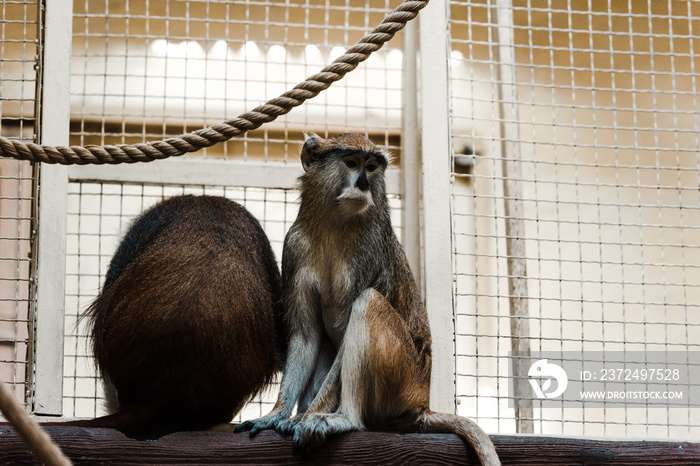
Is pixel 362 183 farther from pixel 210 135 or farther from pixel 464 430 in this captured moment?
pixel 464 430

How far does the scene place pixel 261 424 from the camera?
3361 millimetres

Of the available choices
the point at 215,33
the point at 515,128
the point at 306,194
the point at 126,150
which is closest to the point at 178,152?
the point at 126,150

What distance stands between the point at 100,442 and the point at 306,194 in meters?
1.57

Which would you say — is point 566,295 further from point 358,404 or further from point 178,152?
point 178,152

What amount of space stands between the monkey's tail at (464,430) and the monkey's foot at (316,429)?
14.5 inches

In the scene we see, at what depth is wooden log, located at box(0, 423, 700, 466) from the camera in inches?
122

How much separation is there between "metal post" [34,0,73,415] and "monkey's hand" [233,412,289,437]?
1.23 m

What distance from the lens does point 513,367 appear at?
4684 millimetres

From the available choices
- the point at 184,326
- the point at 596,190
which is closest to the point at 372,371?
the point at 184,326

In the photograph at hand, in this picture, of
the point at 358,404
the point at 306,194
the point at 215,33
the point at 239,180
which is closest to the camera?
the point at 358,404

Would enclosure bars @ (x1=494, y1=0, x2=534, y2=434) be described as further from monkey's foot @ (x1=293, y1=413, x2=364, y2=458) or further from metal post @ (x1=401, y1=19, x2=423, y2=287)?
monkey's foot @ (x1=293, y1=413, x2=364, y2=458)

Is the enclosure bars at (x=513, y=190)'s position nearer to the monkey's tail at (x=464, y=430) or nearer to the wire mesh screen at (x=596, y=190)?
the monkey's tail at (x=464, y=430)

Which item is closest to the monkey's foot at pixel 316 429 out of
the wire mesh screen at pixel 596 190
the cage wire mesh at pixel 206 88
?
the cage wire mesh at pixel 206 88

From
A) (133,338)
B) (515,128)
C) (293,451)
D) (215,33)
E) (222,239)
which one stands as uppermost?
(215,33)
